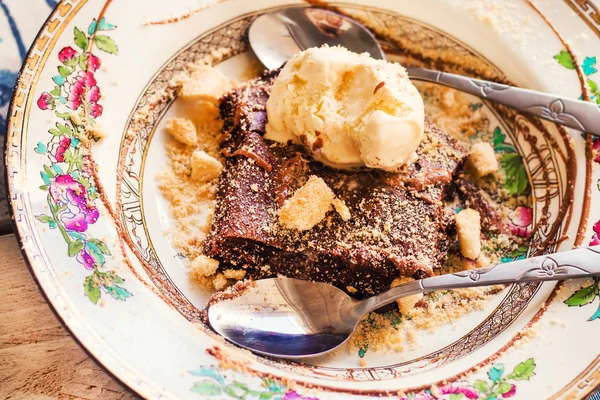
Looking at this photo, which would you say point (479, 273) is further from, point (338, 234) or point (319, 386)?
point (319, 386)

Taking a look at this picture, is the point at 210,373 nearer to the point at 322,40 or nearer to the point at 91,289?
the point at 91,289

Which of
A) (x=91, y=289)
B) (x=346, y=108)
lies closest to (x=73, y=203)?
(x=91, y=289)

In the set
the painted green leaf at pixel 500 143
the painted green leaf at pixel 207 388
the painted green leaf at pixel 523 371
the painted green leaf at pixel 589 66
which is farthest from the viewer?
the painted green leaf at pixel 500 143

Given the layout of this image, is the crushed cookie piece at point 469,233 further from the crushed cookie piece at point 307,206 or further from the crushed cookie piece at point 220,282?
the crushed cookie piece at point 220,282

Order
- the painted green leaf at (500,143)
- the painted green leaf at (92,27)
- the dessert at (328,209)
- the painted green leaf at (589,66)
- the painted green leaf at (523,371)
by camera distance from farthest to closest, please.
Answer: the painted green leaf at (500,143)
the painted green leaf at (589,66)
the painted green leaf at (92,27)
the dessert at (328,209)
the painted green leaf at (523,371)

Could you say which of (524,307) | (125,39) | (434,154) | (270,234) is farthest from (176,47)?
(524,307)

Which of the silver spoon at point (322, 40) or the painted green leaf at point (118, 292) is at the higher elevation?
the silver spoon at point (322, 40)

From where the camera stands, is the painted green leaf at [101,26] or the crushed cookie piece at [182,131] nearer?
the painted green leaf at [101,26]

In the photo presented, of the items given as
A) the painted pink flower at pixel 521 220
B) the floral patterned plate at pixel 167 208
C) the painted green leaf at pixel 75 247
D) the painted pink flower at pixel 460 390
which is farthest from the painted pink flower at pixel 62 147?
the painted pink flower at pixel 521 220
